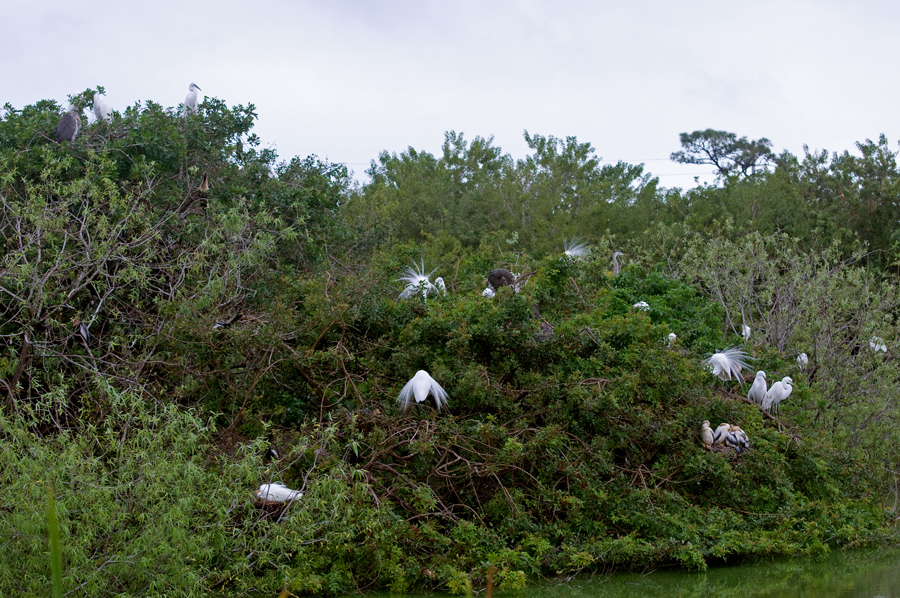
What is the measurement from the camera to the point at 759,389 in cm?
790

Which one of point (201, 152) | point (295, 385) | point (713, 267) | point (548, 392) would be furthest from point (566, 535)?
point (713, 267)

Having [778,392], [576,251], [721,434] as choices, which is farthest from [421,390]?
[576,251]

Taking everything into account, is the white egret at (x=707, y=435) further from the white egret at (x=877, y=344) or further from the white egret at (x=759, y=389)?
the white egret at (x=877, y=344)

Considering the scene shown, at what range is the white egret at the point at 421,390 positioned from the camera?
5.95 metres

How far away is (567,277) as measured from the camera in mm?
7789

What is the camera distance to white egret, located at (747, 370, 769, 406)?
783 cm

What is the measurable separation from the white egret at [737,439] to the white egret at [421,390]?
223 cm

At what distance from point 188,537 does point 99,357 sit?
237cm

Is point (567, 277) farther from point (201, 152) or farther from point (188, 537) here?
point (188, 537)

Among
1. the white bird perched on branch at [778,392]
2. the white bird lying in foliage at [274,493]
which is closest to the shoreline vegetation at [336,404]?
the white bird lying in foliage at [274,493]

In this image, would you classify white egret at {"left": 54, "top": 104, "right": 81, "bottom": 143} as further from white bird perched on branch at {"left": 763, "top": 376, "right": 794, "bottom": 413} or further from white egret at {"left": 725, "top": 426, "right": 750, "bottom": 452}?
white bird perched on branch at {"left": 763, "top": 376, "right": 794, "bottom": 413}

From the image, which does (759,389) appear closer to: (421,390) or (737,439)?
(737,439)

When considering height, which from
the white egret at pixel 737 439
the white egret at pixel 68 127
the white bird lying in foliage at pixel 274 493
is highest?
the white egret at pixel 68 127

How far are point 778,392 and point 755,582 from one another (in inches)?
99.9
